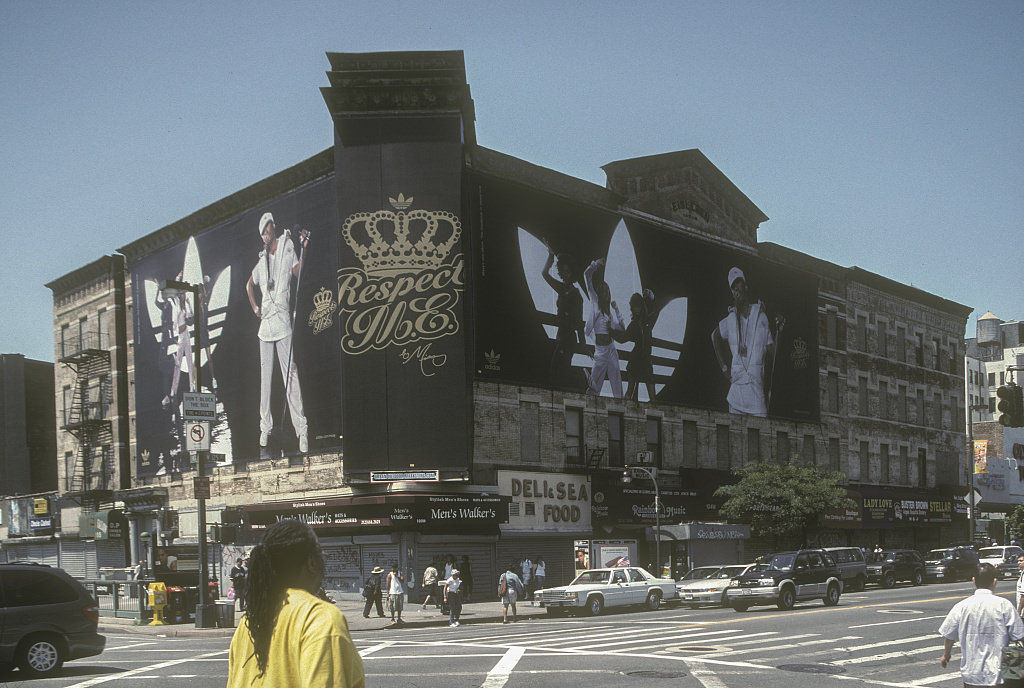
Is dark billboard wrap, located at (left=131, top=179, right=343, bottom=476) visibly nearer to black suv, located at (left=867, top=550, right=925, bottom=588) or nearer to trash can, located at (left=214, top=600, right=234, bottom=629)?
trash can, located at (left=214, top=600, right=234, bottom=629)

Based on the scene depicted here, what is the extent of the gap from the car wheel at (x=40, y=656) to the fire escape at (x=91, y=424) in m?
40.1

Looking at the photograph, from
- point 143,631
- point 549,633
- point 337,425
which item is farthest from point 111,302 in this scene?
point 549,633

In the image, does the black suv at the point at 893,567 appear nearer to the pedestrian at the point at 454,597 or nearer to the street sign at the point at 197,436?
the pedestrian at the point at 454,597

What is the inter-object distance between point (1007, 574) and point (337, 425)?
104 ft

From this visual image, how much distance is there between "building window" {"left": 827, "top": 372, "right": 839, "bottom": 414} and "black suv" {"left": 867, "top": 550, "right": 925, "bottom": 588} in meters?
14.1

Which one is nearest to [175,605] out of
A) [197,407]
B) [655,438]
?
[197,407]

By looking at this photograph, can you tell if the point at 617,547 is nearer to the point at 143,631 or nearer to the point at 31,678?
the point at 143,631

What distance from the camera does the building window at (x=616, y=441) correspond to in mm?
44406

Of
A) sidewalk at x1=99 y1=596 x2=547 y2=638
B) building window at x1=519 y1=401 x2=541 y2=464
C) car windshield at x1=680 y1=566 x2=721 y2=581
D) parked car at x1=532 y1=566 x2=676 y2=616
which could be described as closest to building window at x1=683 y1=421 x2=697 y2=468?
building window at x1=519 y1=401 x2=541 y2=464

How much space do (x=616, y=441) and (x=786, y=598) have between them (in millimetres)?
16487

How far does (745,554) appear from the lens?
1946 inches

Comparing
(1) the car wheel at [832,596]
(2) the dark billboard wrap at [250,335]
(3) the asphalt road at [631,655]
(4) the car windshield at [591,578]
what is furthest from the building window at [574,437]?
(3) the asphalt road at [631,655]

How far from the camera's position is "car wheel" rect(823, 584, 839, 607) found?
29.9 m

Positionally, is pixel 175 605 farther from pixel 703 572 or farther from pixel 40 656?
pixel 703 572
